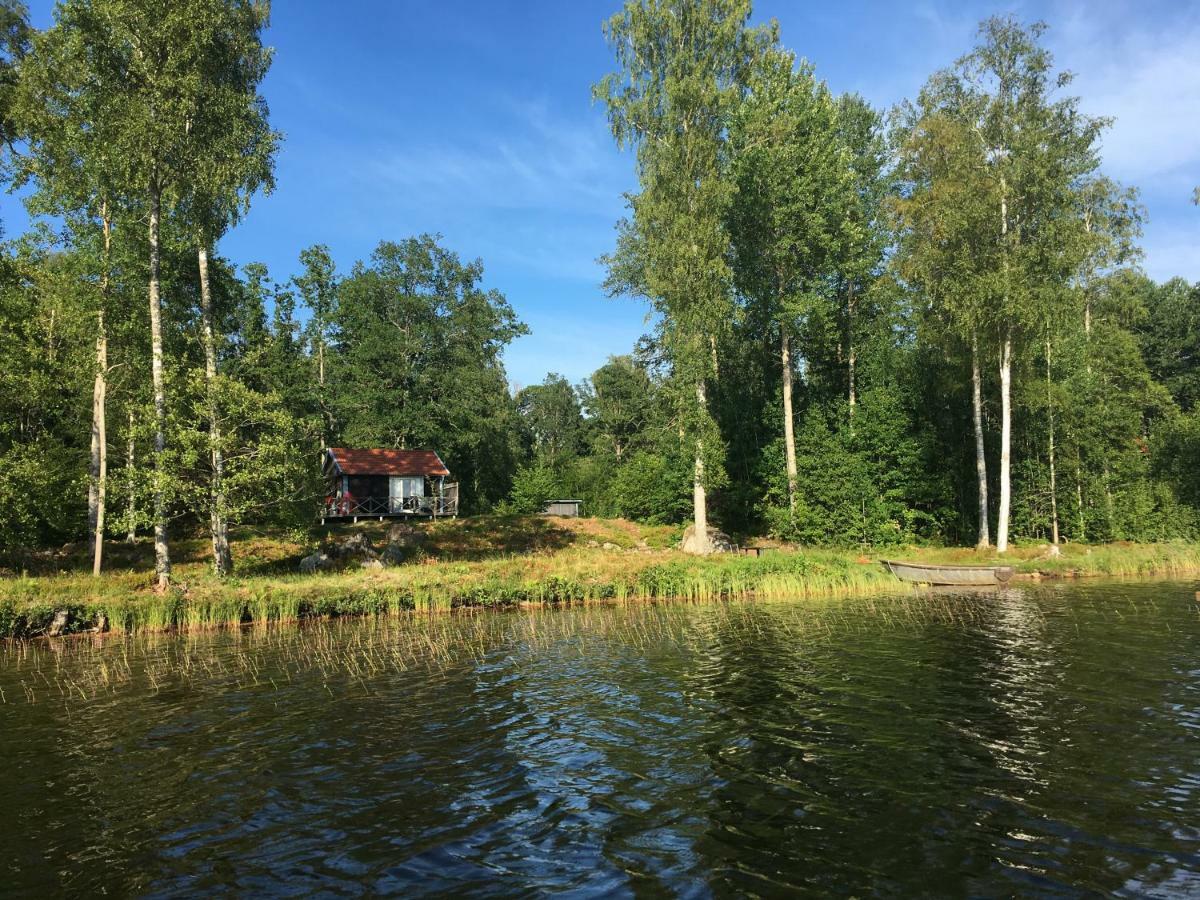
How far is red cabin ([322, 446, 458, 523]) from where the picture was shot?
172 feet

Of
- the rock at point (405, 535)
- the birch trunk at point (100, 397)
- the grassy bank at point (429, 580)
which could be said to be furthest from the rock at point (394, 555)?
the birch trunk at point (100, 397)

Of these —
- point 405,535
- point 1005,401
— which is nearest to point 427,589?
point 405,535

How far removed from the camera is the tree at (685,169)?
112 ft

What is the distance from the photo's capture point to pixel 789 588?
86.4 feet

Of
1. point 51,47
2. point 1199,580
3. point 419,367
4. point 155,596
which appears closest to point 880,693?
point 155,596

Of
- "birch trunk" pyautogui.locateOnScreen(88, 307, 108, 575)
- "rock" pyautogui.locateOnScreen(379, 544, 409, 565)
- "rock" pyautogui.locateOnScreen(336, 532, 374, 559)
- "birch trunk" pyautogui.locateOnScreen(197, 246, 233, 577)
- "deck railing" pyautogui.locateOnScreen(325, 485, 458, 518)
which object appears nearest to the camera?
"birch trunk" pyautogui.locateOnScreen(197, 246, 233, 577)

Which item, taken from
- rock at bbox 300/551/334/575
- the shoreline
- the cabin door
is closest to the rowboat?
the shoreline

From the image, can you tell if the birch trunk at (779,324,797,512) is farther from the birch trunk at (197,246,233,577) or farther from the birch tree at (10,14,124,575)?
the birch tree at (10,14,124,575)

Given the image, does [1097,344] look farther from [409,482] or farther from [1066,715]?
[409,482]

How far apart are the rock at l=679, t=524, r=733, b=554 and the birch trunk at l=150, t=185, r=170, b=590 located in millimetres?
21702

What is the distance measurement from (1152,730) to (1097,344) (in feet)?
134

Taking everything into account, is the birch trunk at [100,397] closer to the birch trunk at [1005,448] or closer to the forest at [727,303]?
the forest at [727,303]

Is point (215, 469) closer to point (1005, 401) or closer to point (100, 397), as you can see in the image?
point (100, 397)

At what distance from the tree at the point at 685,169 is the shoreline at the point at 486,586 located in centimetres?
765
